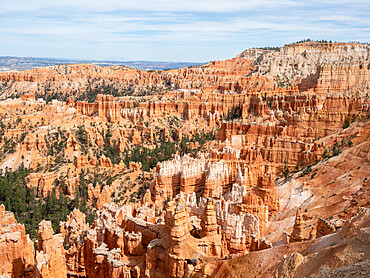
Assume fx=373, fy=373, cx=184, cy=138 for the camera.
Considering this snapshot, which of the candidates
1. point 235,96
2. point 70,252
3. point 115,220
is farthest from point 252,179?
point 235,96

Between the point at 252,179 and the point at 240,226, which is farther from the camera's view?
the point at 252,179

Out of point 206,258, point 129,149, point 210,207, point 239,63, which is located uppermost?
point 239,63

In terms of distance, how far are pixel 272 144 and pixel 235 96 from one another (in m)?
46.8


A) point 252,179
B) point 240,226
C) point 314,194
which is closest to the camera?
point 240,226

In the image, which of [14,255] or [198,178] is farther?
[198,178]

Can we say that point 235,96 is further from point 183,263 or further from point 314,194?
point 183,263

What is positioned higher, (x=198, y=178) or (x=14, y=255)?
(x=14, y=255)

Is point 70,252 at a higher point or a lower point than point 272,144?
lower

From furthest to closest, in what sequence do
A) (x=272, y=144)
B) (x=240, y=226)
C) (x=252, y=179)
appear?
(x=272, y=144) < (x=252, y=179) < (x=240, y=226)

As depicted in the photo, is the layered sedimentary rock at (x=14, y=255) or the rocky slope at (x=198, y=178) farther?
the layered sedimentary rock at (x=14, y=255)

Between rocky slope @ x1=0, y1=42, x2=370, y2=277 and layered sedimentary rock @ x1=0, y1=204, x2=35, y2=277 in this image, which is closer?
rocky slope @ x1=0, y1=42, x2=370, y2=277

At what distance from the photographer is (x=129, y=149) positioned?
73062mm

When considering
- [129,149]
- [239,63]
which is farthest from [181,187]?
[239,63]

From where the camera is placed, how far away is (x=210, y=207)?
66.6 feet
